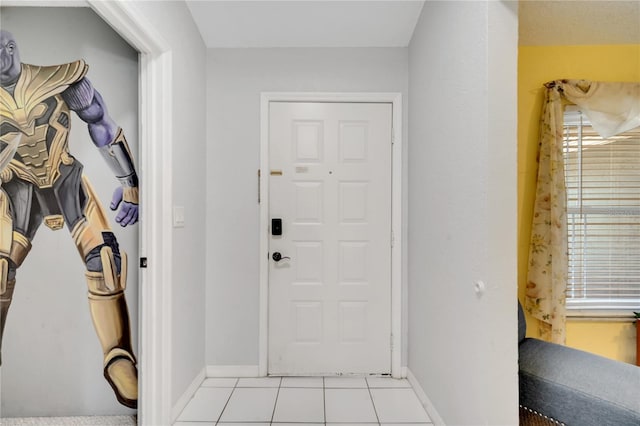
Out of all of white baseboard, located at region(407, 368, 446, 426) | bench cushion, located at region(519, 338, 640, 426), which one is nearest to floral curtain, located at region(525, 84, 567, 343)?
bench cushion, located at region(519, 338, 640, 426)

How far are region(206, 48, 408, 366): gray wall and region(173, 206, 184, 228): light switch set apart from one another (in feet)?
1.72

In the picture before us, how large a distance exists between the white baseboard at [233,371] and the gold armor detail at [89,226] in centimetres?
124

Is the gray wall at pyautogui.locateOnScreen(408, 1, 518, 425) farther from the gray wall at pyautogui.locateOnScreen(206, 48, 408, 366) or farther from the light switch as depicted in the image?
the light switch

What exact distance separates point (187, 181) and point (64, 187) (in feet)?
2.13

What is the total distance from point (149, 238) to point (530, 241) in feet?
8.15

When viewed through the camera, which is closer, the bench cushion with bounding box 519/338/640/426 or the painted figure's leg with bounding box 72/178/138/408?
the bench cushion with bounding box 519/338/640/426

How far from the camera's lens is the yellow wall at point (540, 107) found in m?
2.39

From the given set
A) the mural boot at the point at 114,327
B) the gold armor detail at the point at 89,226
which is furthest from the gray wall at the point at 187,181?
the gold armor detail at the point at 89,226

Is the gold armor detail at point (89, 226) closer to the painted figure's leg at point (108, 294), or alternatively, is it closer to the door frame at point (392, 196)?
the painted figure's leg at point (108, 294)

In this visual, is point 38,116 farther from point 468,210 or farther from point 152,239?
point 468,210

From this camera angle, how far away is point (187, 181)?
2.16m

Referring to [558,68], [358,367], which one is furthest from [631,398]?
[558,68]

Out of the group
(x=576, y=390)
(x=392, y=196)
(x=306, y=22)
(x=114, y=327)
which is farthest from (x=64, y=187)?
(x=576, y=390)

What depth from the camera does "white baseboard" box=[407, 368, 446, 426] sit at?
1862mm
